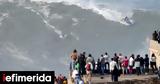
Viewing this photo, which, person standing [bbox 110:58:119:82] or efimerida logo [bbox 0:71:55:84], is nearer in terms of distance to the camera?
efimerida logo [bbox 0:71:55:84]

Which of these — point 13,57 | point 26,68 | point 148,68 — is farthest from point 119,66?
point 13,57

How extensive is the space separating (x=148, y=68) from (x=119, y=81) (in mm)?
6026

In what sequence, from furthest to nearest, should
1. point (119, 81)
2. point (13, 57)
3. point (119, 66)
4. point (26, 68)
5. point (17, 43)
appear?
1. point (17, 43)
2. point (13, 57)
3. point (26, 68)
4. point (119, 66)
5. point (119, 81)

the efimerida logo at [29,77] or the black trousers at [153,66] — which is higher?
the black trousers at [153,66]

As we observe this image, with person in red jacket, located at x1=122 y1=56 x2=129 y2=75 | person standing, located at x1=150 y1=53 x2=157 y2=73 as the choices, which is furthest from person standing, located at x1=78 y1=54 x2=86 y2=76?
person standing, located at x1=150 y1=53 x2=157 y2=73

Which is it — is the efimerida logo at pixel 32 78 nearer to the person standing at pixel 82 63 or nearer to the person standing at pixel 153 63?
the person standing at pixel 82 63

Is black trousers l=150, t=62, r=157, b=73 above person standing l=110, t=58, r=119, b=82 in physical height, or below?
above

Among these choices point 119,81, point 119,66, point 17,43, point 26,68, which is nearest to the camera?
point 119,81

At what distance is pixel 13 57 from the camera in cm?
17938

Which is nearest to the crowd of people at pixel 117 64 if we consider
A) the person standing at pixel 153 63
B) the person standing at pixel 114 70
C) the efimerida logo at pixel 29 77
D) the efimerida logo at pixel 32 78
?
the person standing at pixel 153 63

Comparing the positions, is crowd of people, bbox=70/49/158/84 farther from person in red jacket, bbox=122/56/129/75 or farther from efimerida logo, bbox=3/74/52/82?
efimerida logo, bbox=3/74/52/82

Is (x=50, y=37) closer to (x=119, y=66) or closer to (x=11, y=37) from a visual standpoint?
(x=11, y=37)

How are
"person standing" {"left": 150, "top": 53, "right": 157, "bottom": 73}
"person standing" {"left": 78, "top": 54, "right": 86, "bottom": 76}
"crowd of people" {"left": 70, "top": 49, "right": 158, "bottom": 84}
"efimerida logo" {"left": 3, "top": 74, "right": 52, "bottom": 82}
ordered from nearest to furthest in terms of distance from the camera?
1. "efimerida logo" {"left": 3, "top": 74, "right": 52, "bottom": 82}
2. "person standing" {"left": 78, "top": 54, "right": 86, "bottom": 76}
3. "crowd of people" {"left": 70, "top": 49, "right": 158, "bottom": 84}
4. "person standing" {"left": 150, "top": 53, "right": 157, "bottom": 73}

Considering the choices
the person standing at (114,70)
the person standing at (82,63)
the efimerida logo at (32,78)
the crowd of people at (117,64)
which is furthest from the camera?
the crowd of people at (117,64)
